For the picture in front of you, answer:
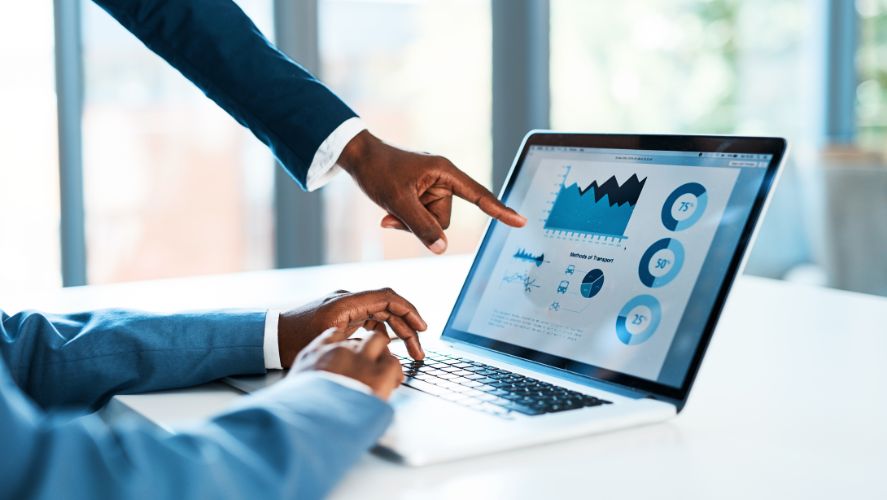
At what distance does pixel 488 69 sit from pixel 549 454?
3.12m

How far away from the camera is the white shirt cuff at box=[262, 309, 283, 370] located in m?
0.88

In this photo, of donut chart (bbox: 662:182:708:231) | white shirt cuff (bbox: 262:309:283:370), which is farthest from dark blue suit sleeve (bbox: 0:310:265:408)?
donut chart (bbox: 662:182:708:231)

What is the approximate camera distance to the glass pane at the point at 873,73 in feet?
15.0

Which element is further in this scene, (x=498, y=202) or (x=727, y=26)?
(x=727, y=26)

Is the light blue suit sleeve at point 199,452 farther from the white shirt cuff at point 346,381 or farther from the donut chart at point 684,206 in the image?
the donut chart at point 684,206

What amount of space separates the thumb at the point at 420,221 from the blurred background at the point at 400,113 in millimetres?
2005

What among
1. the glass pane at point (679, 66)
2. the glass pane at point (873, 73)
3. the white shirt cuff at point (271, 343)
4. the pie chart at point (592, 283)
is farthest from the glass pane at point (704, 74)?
the white shirt cuff at point (271, 343)

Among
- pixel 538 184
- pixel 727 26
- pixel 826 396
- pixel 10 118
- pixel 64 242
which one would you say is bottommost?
pixel 64 242

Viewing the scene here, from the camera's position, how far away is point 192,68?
1191 millimetres

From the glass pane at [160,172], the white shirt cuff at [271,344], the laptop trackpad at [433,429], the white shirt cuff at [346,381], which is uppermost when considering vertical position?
the white shirt cuff at [346,381]

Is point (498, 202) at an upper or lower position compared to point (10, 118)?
upper

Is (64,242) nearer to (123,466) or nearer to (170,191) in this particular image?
(170,191)

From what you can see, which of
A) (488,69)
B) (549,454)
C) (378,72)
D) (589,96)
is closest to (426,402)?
(549,454)

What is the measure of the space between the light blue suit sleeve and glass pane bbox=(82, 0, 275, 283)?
243 centimetres
